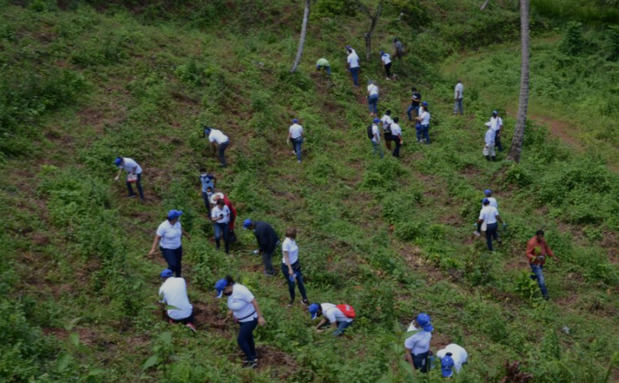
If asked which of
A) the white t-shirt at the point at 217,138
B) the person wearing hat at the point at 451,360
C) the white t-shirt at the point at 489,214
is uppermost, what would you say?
the white t-shirt at the point at 217,138

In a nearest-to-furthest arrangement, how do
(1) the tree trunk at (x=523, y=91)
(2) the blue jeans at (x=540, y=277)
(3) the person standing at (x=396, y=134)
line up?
(2) the blue jeans at (x=540, y=277)
(1) the tree trunk at (x=523, y=91)
(3) the person standing at (x=396, y=134)

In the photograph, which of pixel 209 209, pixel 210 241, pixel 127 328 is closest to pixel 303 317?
pixel 127 328

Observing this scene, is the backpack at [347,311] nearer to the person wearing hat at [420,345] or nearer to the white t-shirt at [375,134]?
the person wearing hat at [420,345]

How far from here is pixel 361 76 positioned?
81.5 feet

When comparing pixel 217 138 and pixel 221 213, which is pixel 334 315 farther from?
pixel 217 138

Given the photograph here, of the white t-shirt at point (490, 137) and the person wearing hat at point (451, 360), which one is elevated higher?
the person wearing hat at point (451, 360)

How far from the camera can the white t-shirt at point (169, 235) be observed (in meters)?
10.5

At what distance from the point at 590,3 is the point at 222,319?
31349mm

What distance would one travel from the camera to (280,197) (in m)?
16.2

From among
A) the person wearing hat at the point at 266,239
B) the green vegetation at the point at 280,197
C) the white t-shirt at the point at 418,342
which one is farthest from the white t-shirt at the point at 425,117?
the white t-shirt at the point at 418,342

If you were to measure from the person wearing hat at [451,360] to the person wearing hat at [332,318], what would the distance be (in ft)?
6.78

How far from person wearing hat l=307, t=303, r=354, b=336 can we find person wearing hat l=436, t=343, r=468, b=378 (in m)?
2.07

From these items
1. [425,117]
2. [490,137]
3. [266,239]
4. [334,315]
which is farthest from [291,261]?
[425,117]

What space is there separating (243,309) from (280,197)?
790 centimetres
